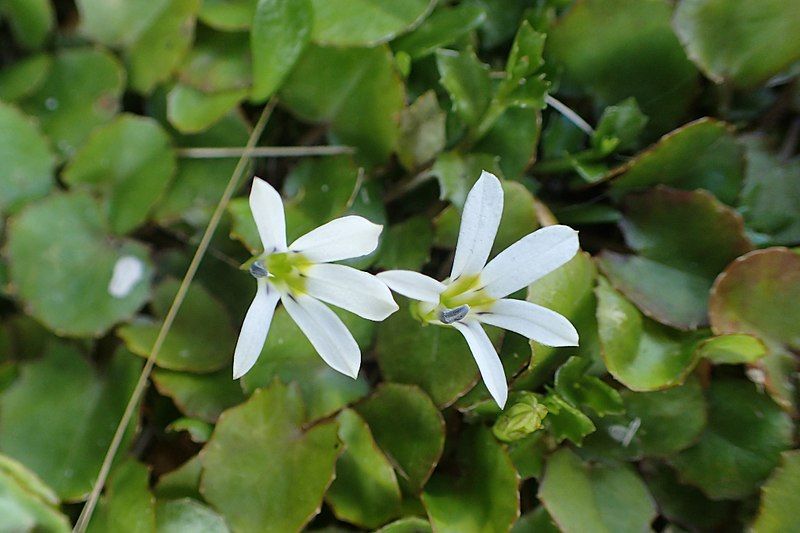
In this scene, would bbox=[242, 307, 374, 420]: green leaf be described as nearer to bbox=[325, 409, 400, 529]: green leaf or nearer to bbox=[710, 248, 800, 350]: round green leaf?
bbox=[325, 409, 400, 529]: green leaf

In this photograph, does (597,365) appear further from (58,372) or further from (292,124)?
(58,372)

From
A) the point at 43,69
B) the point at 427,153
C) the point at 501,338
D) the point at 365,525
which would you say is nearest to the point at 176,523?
the point at 365,525

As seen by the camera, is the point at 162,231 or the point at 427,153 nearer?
the point at 427,153

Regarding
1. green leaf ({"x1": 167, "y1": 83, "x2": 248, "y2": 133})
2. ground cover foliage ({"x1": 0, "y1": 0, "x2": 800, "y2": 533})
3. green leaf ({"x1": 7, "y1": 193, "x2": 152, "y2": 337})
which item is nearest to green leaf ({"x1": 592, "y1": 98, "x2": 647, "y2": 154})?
ground cover foliage ({"x1": 0, "y1": 0, "x2": 800, "y2": 533})

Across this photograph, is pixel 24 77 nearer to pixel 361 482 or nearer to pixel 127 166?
pixel 127 166

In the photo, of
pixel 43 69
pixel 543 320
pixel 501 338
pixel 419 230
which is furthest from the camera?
pixel 43 69

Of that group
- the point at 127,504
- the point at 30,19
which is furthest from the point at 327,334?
the point at 30,19

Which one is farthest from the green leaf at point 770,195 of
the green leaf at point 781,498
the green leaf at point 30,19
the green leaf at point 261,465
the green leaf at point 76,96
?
the green leaf at point 30,19

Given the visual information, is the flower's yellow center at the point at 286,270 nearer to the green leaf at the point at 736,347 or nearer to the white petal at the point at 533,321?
the white petal at the point at 533,321
